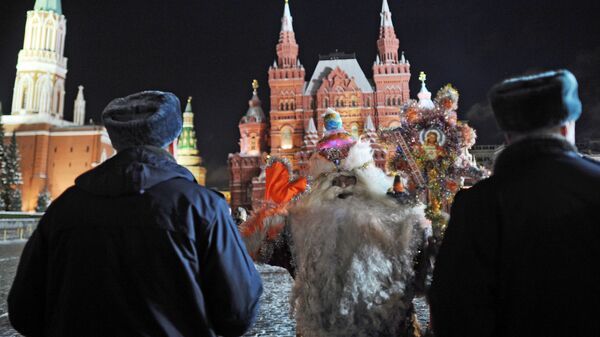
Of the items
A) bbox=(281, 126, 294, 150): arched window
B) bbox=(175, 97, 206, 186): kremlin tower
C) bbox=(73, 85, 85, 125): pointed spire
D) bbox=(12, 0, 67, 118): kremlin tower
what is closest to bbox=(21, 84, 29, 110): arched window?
bbox=(12, 0, 67, 118): kremlin tower

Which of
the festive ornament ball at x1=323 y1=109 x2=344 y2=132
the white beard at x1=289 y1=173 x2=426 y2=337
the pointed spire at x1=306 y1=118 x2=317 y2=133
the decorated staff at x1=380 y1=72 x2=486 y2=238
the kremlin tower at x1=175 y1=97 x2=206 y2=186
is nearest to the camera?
the white beard at x1=289 y1=173 x2=426 y2=337

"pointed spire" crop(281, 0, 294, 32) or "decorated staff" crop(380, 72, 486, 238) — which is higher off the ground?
"pointed spire" crop(281, 0, 294, 32)

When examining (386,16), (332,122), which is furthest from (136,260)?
(386,16)

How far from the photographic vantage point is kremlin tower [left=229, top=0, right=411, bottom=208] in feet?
126

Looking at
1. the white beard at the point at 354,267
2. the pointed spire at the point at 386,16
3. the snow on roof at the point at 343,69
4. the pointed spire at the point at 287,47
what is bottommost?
the white beard at the point at 354,267

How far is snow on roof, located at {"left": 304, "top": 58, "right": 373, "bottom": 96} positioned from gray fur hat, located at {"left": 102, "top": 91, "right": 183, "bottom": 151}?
3949cm

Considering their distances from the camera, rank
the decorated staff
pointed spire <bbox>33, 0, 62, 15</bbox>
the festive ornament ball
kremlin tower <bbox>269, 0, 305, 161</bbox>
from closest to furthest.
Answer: the festive ornament ball, the decorated staff, kremlin tower <bbox>269, 0, 305, 161</bbox>, pointed spire <bbox>33, 0, 62, 15</bbox>

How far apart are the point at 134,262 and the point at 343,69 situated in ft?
140

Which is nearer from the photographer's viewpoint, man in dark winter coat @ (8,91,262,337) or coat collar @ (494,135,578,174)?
coat collar @ (494,135,578,174)

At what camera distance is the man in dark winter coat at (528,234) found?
1.35 meters

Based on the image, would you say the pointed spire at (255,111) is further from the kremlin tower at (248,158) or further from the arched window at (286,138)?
the arched window at (286,138)

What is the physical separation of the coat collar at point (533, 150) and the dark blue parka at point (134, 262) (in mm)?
1210

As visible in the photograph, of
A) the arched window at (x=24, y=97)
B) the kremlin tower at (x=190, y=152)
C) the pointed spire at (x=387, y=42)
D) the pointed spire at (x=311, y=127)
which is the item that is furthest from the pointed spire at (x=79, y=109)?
the pointed spire at (x=387, y=42)

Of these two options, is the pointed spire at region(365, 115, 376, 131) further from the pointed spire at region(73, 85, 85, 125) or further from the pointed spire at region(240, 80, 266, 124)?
the pointed spire at region(73, 85, 85, 125)
